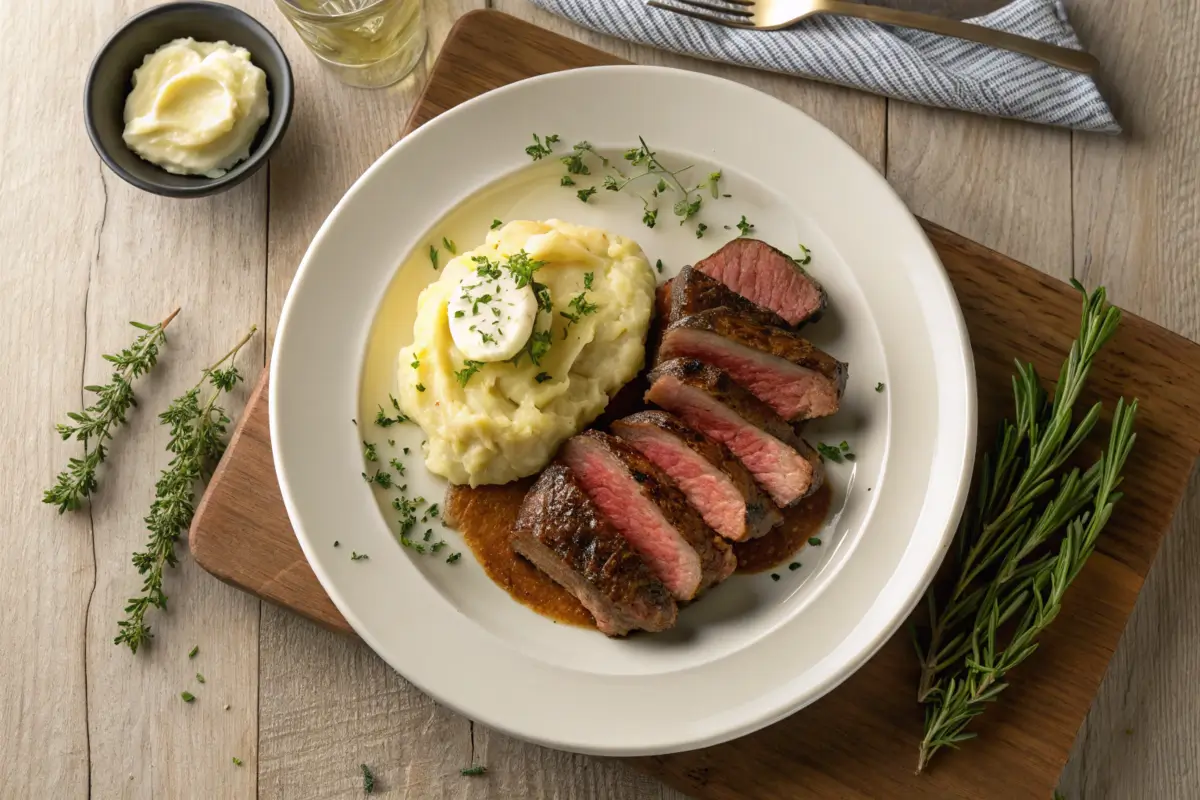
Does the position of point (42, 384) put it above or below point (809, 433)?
below

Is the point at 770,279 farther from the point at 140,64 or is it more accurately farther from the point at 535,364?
the point at 140,64

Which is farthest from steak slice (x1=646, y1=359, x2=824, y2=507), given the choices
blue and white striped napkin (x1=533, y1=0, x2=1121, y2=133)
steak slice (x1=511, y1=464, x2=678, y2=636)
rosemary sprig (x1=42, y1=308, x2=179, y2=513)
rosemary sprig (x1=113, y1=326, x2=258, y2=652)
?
rosemary sprig (x1=42, y1=308, x2=179, y2=513)

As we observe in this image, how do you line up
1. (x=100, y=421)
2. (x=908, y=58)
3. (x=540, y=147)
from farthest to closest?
(x=908, y=58), (x=100, y=421), (x=540, y=147)

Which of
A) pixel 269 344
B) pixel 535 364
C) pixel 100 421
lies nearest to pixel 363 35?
pixel 269 344

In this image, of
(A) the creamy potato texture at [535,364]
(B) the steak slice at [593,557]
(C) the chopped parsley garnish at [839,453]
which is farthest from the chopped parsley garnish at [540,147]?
(C) the chopped parsley garnish at [839,453]

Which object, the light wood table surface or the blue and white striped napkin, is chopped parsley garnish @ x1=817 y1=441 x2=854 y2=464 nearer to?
the light wood table surface

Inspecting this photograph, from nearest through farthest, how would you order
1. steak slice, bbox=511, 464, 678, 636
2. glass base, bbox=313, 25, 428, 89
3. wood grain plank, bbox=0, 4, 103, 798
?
steak slice, bbox=511, 464, 678, 636, wood grain plank, bbox=0, 4, 103, 798, glass base, bbox=313, 25, 428, 89

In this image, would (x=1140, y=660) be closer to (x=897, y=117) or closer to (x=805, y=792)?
(x=805, y=792)
